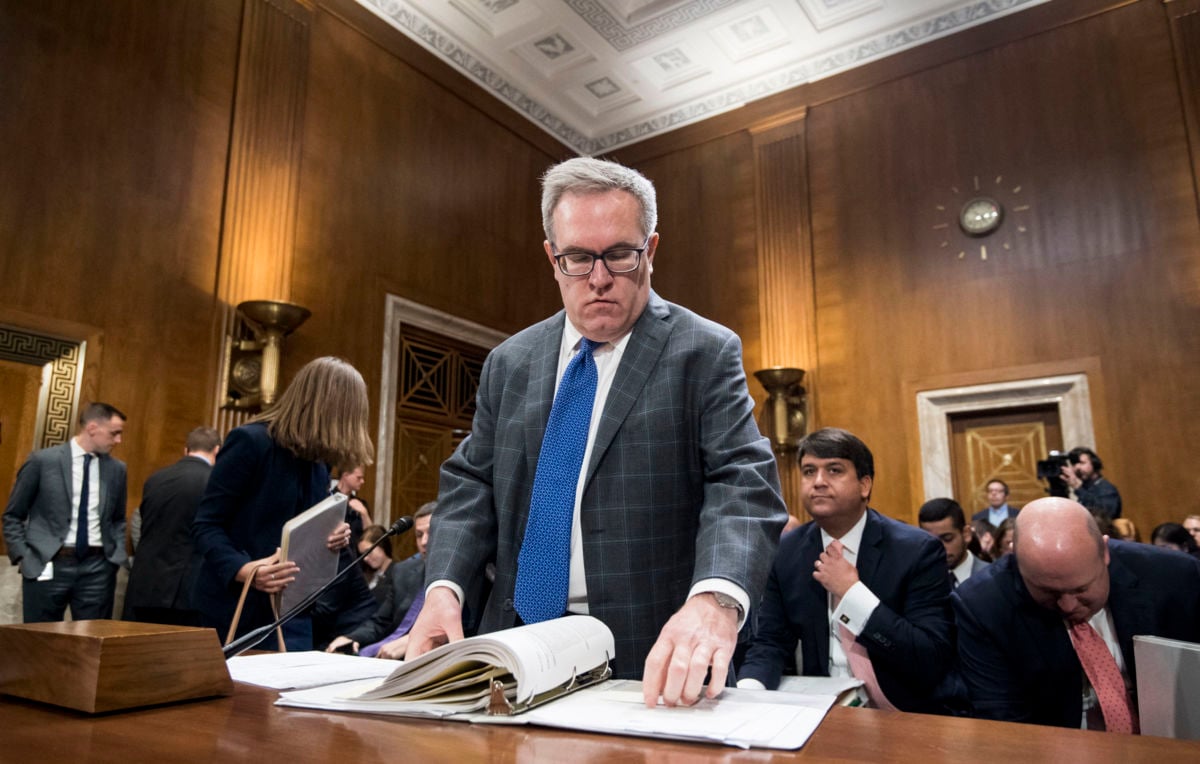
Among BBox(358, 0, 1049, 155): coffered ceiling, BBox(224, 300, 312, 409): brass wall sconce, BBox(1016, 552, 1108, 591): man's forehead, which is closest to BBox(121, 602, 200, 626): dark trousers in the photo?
BBox(224, 300, 312, 409): brass wall sconce

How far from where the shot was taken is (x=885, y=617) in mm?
1999

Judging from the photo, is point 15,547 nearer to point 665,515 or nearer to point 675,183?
point 665,515

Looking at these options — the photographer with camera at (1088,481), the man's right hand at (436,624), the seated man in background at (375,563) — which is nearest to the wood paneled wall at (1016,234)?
the photographer with camera at (1088,481)

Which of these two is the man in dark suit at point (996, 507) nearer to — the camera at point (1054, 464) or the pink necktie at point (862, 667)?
the camera at point (1054, 464)

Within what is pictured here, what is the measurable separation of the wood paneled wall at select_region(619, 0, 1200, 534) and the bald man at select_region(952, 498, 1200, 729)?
162 inches

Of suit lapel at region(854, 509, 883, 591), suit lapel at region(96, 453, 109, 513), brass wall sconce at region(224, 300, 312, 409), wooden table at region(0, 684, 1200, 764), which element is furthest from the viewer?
brass wall sconce at region(224, 300, 312, 409)

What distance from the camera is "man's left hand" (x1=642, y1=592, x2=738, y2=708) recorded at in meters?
0.80

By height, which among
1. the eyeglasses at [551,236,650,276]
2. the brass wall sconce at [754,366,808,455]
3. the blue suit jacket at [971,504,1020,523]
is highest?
the brass wall sconce at [754,366,808,455]

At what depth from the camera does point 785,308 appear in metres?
6.81

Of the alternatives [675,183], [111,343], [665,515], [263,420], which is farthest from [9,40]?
[675,183]

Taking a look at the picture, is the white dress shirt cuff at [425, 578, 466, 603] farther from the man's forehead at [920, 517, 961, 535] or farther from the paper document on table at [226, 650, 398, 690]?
the man's forehead at [920, 517, 961, 535]

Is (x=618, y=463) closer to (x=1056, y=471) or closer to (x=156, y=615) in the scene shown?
(x=156, y=615)

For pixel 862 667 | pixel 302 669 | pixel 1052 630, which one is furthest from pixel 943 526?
pixel 302 669

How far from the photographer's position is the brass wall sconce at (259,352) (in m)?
4.70
